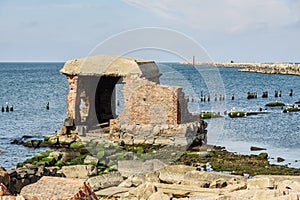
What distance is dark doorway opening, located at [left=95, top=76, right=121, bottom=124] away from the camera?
32250 mm

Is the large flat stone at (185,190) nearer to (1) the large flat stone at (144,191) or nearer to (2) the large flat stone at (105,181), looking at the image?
(1) the large flat stone at (144,191)

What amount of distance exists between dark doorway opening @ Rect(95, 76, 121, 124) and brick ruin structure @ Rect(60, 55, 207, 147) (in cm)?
136

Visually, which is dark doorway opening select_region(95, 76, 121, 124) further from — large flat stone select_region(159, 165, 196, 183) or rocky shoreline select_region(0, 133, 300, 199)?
large flat stone select_region(159, 165, 196, 183)

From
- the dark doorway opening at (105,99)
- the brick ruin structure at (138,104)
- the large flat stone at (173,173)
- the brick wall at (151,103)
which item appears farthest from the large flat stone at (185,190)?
the dark doorway opening at (105,99)

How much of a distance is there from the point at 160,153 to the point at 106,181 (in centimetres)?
716

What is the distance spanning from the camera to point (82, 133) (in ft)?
94.8

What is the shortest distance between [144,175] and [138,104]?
9.17 meters

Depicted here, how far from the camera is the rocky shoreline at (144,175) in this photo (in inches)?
440

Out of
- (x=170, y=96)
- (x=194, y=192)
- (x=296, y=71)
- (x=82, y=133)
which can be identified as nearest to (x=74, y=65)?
(x=82, y=133)

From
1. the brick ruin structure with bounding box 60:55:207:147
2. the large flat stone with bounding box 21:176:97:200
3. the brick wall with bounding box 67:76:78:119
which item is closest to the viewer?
the large flat stone with bounding box 21:176:97:200

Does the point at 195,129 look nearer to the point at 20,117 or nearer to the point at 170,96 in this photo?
the point at 170,96

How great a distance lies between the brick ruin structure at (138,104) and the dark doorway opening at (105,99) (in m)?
1.36

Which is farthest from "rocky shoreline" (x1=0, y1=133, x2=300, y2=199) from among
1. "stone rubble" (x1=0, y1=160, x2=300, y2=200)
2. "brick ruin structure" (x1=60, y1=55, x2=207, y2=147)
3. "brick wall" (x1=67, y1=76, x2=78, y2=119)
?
"brick wall" (x1=67, y1=76, x2=78, y2=119)

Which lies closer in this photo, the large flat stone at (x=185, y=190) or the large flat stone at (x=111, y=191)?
the large flat stone at (x=185, y=190)
